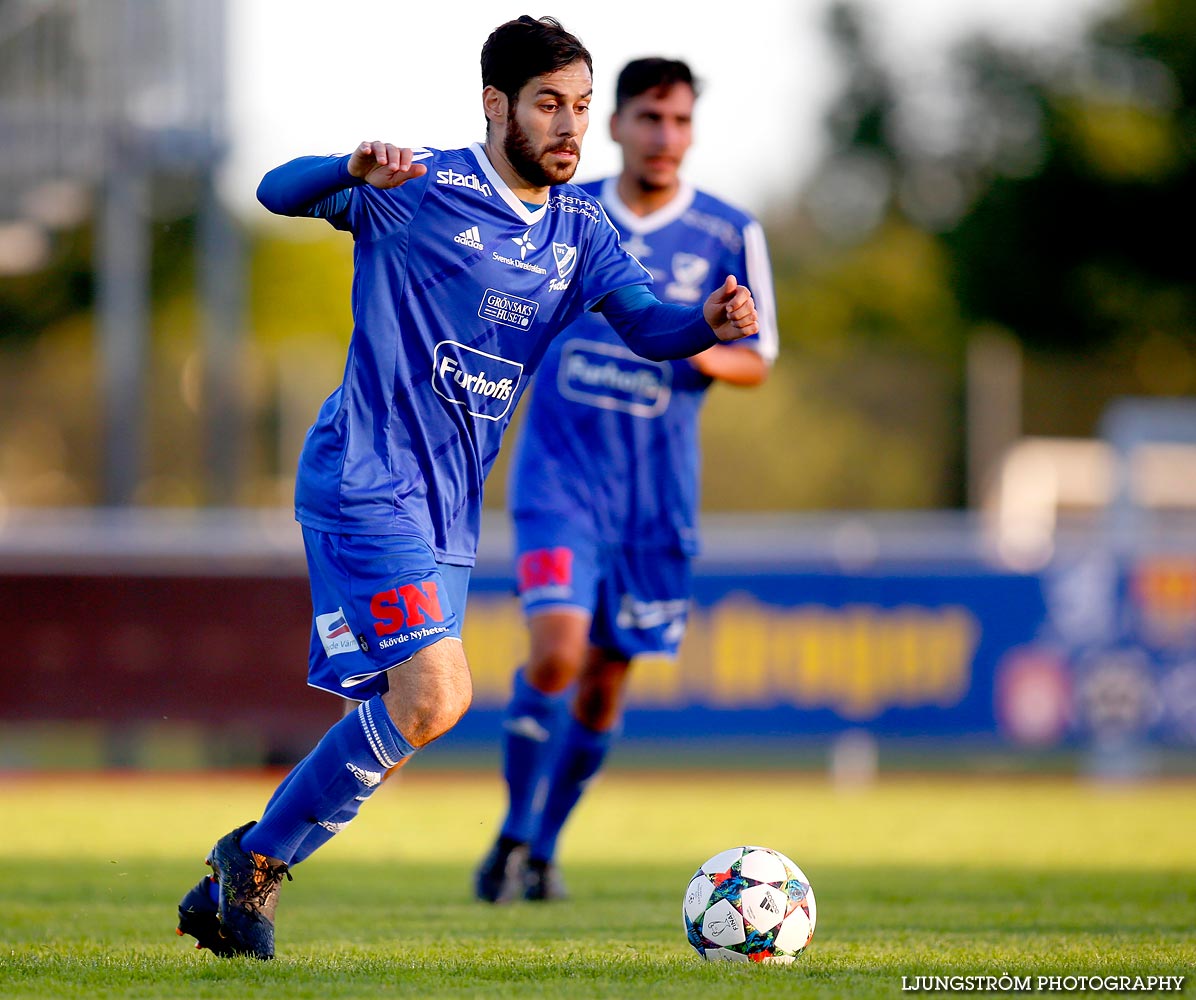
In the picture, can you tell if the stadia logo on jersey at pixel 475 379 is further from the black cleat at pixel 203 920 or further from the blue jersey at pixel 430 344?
the black cleat at pixel 203 920

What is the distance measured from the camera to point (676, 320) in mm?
5070

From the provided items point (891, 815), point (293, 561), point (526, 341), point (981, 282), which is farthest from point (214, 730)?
point (981, 282)

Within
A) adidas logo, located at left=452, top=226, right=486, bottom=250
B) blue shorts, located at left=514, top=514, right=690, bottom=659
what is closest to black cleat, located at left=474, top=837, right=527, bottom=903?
blue shorts, located at left=514, top=514, right=690, bottom=659

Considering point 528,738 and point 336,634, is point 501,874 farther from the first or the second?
point 336,634

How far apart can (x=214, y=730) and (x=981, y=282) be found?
2853 centimetres

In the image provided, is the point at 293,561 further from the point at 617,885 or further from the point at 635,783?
the point at 617,885

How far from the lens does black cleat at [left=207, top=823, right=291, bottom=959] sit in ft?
15.3

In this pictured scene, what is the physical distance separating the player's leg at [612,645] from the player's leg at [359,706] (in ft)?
6.80

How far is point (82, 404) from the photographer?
23422 millimetres

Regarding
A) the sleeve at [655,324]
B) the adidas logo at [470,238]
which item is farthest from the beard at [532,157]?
the sleeve at [655,324]

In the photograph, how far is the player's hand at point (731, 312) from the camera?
4805 millimetres

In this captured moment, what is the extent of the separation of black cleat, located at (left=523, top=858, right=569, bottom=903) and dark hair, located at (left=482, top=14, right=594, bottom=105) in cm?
301

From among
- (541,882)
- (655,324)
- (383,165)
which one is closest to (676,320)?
(655,324)

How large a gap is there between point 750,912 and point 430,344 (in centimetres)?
179
